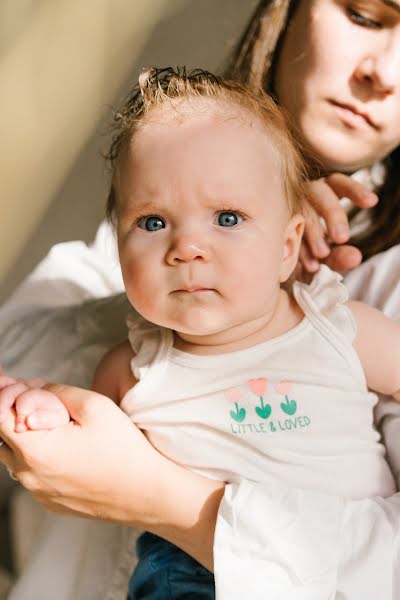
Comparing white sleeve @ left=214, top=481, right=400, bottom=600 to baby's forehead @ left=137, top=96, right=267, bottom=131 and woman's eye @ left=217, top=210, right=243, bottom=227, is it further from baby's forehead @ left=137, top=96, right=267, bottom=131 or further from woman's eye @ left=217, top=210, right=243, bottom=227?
baby's forehead @ left=137, top=96, right=267, bottom=131

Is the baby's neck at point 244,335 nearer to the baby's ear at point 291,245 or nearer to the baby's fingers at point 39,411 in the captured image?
the baby's ear at point 291,245

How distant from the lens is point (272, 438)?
2.80 feet

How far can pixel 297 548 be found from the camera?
782mm

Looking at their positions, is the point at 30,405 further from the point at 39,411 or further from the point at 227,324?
the point at 227,324

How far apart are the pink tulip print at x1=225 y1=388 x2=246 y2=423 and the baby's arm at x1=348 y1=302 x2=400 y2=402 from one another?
0.52 feet

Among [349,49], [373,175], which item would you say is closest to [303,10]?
[349,49]

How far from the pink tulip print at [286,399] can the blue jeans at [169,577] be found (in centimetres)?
23

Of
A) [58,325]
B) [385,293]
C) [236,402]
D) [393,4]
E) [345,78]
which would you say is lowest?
[58,325]

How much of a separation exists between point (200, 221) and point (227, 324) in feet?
0.39

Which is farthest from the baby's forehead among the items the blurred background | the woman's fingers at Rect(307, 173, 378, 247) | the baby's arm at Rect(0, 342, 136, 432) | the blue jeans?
the blurred background

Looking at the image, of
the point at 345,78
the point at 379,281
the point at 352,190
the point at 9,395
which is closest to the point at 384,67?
the point at 345,78

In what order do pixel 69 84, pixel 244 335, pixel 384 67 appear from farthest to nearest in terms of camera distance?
pixel 69 84
pixel 384 67
pixel 244 335

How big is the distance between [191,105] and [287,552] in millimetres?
490

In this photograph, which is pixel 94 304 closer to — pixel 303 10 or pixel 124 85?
pixel 303 10
